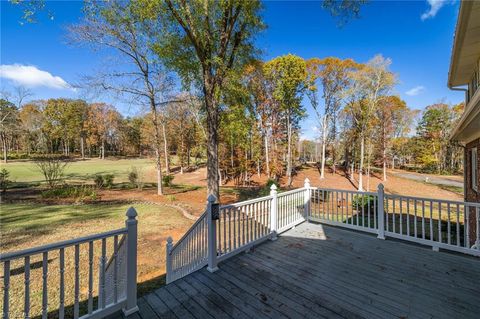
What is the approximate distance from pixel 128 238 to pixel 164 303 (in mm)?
971

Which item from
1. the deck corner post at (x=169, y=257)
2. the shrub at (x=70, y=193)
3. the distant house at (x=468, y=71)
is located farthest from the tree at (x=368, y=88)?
the shrub at (x=70, y=193)

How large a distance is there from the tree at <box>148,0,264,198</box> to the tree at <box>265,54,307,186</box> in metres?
9.58

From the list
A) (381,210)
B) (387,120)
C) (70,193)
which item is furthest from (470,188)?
(70,193)

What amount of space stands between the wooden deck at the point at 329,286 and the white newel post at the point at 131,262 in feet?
0.52

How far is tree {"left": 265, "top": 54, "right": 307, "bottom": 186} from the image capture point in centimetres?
1622

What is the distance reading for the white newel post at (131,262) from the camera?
251 centimetres

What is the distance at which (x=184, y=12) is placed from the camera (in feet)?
19.2

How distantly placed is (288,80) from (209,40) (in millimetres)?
11156

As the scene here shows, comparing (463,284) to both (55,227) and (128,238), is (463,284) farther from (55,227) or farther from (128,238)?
(55,227)

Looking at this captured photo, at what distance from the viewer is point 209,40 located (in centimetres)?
646

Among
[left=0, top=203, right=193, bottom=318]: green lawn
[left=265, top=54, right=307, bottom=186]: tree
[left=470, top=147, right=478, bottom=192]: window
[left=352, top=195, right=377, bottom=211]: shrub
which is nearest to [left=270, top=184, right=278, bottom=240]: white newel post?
[left=352, top=195, right=377, bottom=211]: shrub

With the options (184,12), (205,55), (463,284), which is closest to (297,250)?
(463,284)

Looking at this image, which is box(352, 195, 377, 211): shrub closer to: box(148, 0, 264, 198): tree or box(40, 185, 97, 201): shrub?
box(148, 0, 264, 198): tree

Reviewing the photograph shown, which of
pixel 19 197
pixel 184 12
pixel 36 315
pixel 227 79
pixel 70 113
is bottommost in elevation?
pixel 36 315
